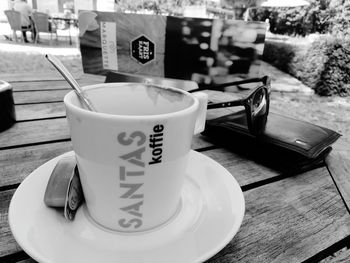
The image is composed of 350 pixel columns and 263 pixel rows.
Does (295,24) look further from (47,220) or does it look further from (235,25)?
(47,220)

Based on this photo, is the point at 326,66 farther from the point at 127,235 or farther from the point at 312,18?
the point at 312,18

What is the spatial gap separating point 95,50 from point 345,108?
2488mm

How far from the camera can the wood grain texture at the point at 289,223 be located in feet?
0.87

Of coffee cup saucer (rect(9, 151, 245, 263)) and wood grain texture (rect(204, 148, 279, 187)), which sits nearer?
coffee cup saucer (rect(9, 151, 245, 263))

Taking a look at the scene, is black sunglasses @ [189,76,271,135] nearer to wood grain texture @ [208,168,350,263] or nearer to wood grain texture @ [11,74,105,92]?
wood grain texture @ [208,168,350,263]

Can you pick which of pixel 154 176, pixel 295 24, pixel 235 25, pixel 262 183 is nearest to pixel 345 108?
pixel 235 25

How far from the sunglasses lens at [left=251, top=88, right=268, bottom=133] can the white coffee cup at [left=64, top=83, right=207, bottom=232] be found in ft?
0.72

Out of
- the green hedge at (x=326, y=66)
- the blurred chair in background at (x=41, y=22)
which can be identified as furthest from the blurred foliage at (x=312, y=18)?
the blurred chair in background at (x=41, y=22)

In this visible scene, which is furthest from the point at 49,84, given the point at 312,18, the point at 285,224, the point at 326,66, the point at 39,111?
the point at 312,18

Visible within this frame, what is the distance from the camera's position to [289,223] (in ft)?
1.01

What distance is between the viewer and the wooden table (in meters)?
0.27

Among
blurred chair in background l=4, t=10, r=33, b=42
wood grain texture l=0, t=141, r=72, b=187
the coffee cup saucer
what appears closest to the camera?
the coffee cup saucer

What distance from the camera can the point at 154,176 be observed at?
0.80 feet

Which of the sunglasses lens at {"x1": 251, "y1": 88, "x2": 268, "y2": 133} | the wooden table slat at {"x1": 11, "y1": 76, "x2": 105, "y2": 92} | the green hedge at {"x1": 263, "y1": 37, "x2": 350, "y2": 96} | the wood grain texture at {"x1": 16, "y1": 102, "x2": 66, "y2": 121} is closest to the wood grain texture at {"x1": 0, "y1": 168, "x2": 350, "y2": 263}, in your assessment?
the sunglasses lens at {"x1": 251, "y1": 88, "x2": 268, "y2": 133}
